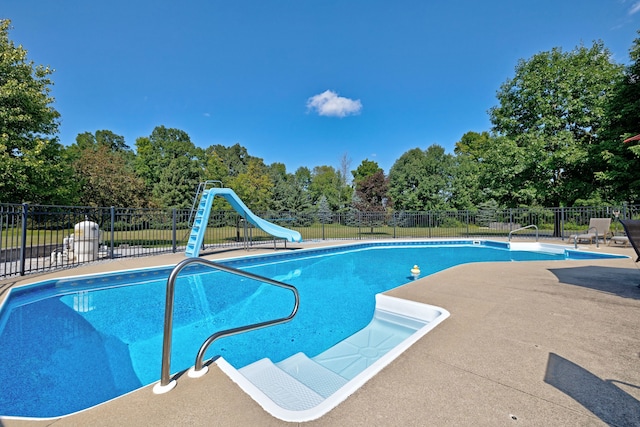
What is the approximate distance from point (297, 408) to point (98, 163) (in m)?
23.0

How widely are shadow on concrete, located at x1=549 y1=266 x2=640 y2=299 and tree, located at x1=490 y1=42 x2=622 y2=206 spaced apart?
11.3 m

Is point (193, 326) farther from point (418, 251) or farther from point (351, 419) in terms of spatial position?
point (418, 251)

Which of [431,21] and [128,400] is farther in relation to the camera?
[431,21]

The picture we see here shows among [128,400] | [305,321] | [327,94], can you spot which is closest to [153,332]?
[305,321]

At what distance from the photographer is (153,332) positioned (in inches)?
175

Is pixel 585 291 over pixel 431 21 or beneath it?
beneath

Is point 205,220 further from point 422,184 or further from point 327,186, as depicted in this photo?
point 327,186

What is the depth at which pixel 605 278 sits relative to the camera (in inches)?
208

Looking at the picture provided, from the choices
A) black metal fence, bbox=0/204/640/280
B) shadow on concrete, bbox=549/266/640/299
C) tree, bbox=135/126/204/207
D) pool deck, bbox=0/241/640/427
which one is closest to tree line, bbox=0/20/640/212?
tree, bbox=135/126/204/207

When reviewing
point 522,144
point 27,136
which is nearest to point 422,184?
point 522,144

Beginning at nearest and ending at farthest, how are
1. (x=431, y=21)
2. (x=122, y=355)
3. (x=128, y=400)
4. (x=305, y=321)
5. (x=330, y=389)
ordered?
1. (x=128, y=400)
2. (x=330, y=389)
3. (x=122, y=355)
4. (x=305, y=321)
5. (x=431, y=21)

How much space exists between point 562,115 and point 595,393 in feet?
65.2

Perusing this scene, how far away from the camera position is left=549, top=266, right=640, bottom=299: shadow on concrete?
14.6ft

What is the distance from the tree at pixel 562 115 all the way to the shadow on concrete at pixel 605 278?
1135 cm
